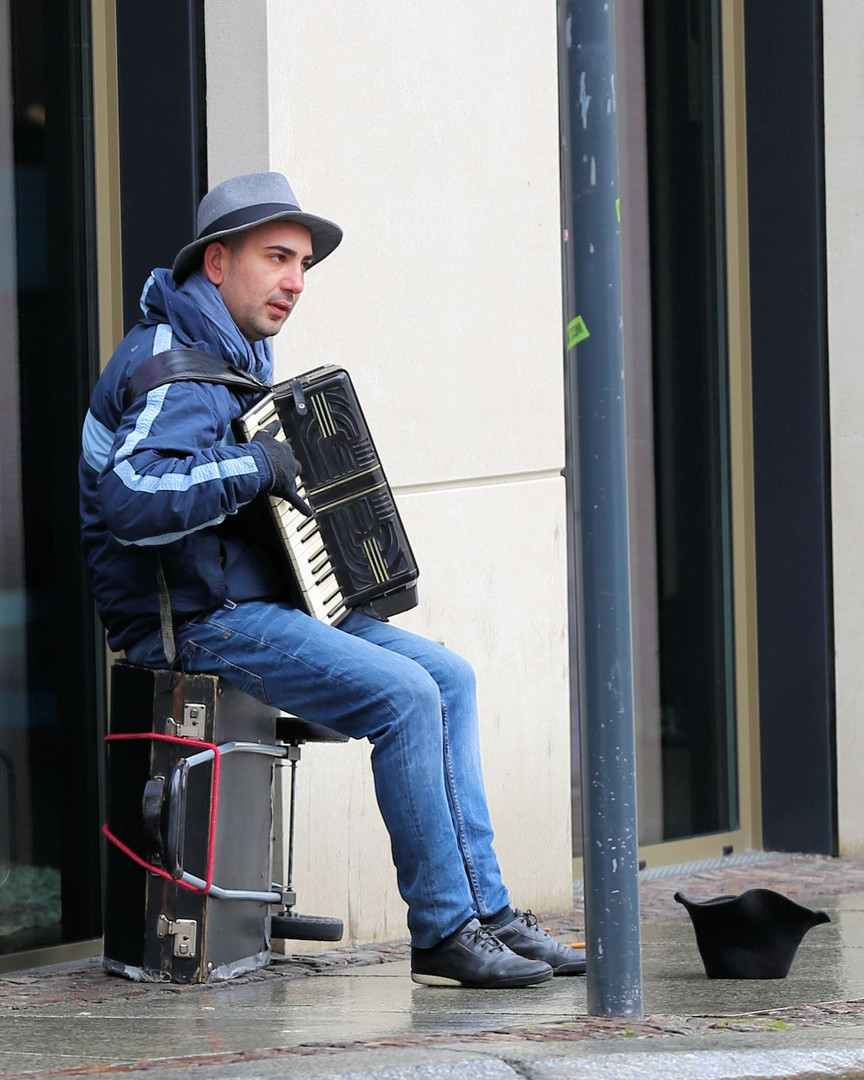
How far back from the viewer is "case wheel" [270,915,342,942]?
4.72 m

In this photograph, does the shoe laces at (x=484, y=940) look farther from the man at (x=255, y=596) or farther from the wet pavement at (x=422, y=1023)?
the wet pavement at (x=422, y=1023)

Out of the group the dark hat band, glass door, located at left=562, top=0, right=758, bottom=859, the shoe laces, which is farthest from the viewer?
glass door, located at left=562, top=0, right=758, bottom=859

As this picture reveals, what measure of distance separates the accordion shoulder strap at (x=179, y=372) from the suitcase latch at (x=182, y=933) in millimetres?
1212

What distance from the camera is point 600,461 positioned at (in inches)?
142

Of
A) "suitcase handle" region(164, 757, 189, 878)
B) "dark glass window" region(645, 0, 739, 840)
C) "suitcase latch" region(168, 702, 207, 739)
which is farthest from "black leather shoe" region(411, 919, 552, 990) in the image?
"dark glass window" region(645, 0, 739, 840)

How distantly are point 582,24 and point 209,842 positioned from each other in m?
2.04

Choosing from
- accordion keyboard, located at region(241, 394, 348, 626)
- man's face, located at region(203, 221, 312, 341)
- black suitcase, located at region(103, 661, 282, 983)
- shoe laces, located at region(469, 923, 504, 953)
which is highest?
man's face, located at region(203, 221, 312, 341)

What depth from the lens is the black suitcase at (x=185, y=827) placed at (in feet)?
14.4

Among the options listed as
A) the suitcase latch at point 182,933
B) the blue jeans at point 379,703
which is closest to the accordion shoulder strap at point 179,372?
the blue jeans at point 379,703

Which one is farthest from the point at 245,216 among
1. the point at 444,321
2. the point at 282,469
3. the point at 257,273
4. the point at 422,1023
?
the point at 422,1023

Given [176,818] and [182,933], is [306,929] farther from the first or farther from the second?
[176,818]

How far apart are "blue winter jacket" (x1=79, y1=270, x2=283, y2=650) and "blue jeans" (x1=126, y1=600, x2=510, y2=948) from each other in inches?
3.9

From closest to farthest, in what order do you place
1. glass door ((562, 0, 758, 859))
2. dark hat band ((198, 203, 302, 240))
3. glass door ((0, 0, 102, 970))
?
dark hat band ((198, 203, 302, 240))
glass door ((0, 0, 102, 970))
glass door ((562, 0, 758, 859))

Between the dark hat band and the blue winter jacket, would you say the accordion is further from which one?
the dark hat band
